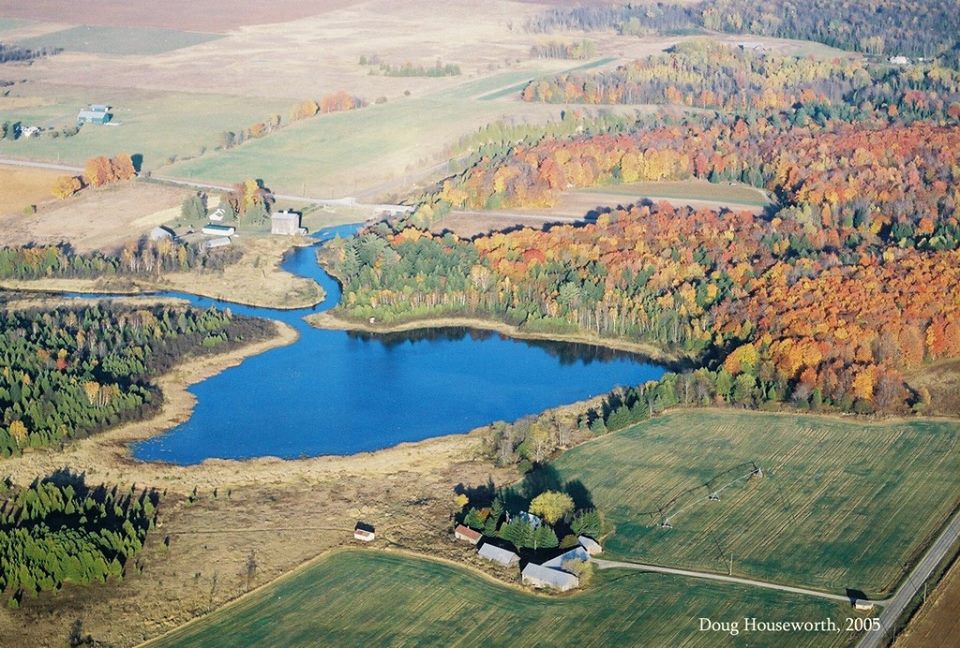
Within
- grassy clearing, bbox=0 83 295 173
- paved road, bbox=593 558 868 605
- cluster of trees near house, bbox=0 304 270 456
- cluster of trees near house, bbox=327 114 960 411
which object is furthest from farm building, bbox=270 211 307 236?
paved road, bbox=593 558 868 605

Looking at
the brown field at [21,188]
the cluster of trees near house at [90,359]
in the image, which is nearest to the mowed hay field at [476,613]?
the cluster of trees near house at [90,359]

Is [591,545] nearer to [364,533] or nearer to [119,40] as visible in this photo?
[364,533]

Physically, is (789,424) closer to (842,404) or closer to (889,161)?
(842,404)

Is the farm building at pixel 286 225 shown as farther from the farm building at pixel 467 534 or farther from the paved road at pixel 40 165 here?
the farm building at pixel 467 534

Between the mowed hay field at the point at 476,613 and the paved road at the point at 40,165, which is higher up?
the paved road at the point at 40,165

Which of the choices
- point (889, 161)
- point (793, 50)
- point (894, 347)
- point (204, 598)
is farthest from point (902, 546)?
point (793, 50)
